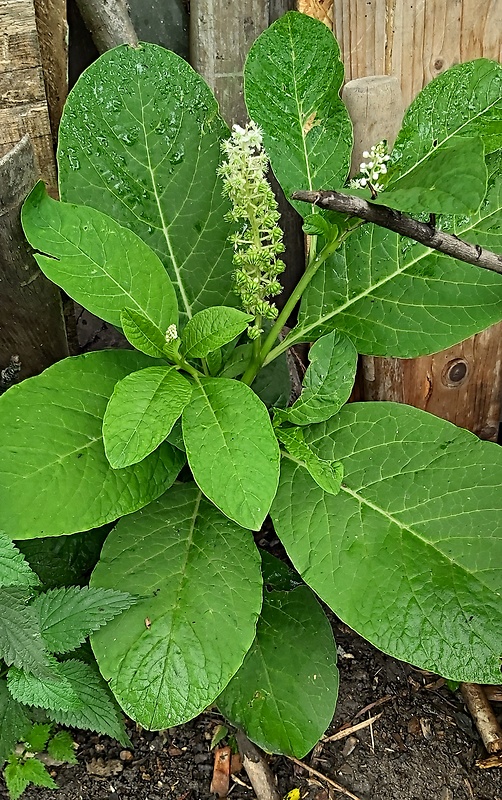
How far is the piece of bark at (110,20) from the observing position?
1.47 m

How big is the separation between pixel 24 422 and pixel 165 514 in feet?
1.10

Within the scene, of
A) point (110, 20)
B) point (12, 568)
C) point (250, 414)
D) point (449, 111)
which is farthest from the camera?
point (110, 20)

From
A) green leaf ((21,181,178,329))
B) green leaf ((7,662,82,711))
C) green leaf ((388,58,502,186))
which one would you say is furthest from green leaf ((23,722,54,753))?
green leaf ((388,58,502,186))

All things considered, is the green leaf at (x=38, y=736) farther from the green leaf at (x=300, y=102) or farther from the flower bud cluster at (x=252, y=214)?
the green leaf at (x=300, y=102)

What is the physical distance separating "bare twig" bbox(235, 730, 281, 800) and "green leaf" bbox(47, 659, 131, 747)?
302 mm

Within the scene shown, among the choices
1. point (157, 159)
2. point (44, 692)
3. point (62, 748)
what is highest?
point (157, 159)

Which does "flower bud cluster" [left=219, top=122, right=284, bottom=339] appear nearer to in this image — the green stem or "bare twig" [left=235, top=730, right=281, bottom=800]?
the green stem

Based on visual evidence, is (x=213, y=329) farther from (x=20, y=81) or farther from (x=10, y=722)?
(x=10, y=722)

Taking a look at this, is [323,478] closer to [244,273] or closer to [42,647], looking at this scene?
[244,273]

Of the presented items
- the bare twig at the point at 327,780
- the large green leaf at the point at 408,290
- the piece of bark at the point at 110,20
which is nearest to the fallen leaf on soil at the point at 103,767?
the bare twig at the point at 327,780

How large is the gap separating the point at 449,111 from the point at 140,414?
80 cm

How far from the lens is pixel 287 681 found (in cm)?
133

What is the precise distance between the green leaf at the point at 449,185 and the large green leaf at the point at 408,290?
0.45m

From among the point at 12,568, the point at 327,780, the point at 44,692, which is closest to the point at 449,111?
the point at 12,568
